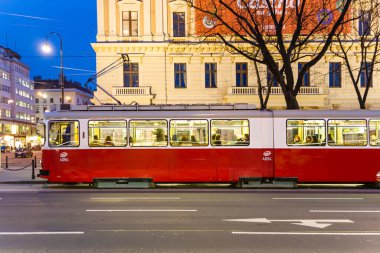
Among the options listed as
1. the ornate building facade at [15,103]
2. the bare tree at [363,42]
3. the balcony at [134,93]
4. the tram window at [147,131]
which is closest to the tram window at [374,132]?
the bare tree at [363,42]

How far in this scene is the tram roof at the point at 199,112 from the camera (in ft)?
59.1

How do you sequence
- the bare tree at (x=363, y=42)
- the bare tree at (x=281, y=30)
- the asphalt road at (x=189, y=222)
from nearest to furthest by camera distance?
the asphalt road at (x=189, y=222) → the bare tree at (x=281, y=30) → the bare tree at (x=363, y=42)

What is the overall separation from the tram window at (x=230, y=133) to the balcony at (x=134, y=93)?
20253 mm

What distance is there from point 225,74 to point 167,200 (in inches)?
1027

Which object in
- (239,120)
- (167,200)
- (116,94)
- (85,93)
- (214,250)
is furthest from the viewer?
(85,93)

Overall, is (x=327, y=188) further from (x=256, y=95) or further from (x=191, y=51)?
(x=191, y=51)

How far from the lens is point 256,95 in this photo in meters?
38.0

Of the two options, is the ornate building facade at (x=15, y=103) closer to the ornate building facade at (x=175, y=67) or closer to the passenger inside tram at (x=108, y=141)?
the ornate building facade at (x=175, y=67)

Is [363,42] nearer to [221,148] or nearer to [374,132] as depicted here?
[374,132]

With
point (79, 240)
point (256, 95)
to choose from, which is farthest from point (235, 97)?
point (79, 240)

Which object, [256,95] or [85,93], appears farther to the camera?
[85,93]

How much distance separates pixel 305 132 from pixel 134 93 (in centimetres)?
2205

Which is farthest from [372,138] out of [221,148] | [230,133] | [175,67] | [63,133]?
[175,67]

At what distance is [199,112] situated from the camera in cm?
1808
